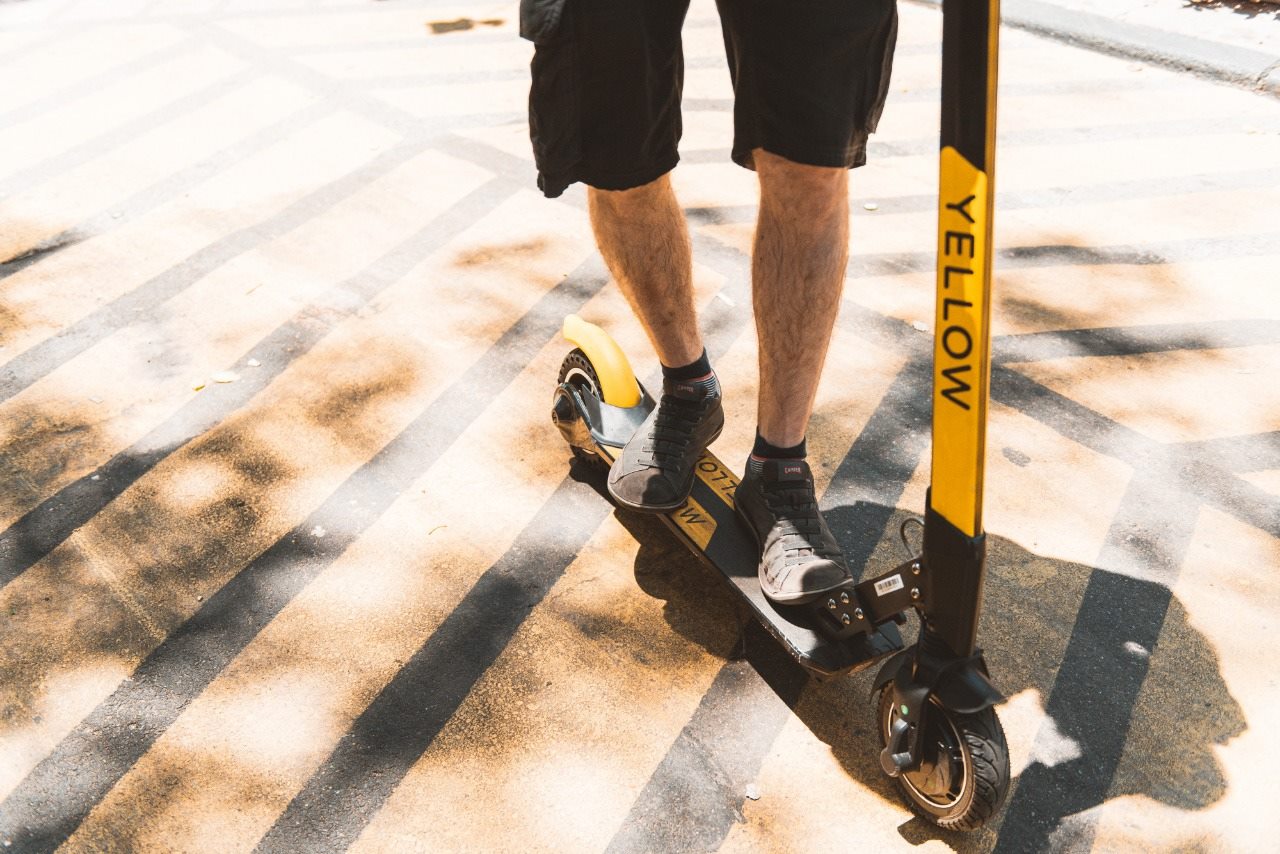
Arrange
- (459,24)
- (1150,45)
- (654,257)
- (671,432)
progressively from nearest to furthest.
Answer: (654,257), (671,432), (1150,45), (459,24)

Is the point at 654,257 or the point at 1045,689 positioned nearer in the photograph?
the point at 1045,689

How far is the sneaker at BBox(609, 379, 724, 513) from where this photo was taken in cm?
240

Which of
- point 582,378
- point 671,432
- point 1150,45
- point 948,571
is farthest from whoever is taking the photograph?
point 1150,45

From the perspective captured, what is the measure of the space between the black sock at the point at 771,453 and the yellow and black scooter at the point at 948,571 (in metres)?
0.17

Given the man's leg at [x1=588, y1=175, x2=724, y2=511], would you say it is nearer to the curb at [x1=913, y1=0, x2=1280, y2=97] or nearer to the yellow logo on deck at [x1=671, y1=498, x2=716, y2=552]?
the yellow logo on deck at [x1=671, y1=498, x2=716, y2=552]

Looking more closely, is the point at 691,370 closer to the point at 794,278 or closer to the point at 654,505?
the point at 654,505

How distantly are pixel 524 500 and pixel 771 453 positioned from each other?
73 centimetres

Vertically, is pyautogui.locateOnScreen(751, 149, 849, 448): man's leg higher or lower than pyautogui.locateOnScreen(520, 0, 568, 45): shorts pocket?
lower

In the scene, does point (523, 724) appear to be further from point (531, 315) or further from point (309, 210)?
point (309, 210)

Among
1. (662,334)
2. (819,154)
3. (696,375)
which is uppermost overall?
(819,154)

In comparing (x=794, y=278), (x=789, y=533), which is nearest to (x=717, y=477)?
(x=789, y=533)

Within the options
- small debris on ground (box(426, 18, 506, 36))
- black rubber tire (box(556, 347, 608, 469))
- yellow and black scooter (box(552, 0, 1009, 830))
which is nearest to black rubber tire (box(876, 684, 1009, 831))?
yellow and black scooter (box(552, 0, 1009, 830))

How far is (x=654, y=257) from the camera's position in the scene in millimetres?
2361

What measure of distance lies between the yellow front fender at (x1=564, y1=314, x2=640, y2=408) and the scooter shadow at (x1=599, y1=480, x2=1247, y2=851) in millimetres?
391
